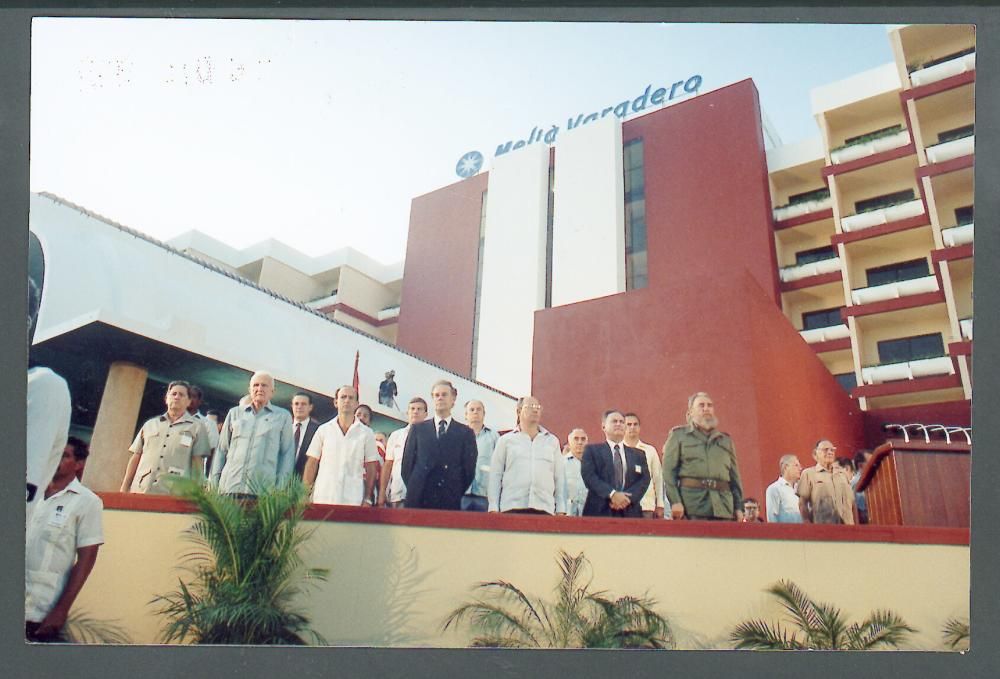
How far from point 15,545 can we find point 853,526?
5.65 meters

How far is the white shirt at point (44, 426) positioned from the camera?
552 cm

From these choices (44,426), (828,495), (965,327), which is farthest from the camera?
(965,327)

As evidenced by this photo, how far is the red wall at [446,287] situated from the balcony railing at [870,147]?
315 inches

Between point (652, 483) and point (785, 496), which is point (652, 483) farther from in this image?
point (785, 496)

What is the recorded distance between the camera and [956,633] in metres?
5.54

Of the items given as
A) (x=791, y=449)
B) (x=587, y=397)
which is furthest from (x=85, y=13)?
(x=791, y=449)

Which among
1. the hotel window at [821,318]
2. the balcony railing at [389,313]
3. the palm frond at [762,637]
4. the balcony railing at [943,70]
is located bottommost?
the palm frond at [762,637]

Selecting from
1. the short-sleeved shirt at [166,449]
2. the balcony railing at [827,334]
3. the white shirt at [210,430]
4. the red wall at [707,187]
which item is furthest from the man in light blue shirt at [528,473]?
the balcony railing at [827,334]

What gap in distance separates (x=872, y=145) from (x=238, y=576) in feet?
47.9

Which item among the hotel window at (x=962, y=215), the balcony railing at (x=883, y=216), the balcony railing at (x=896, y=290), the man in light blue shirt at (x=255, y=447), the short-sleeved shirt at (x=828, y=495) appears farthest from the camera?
the balcony railing at (x=883, y=216)

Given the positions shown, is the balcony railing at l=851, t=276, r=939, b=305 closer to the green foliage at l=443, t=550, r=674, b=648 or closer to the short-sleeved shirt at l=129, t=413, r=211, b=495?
the green foliage at l=443, t=550, r=674, b=648

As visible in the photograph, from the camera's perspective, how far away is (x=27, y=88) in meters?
5.70

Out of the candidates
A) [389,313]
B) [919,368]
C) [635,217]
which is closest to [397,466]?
[389,313]

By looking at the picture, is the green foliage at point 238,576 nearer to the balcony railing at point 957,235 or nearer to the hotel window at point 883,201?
the balcony railing at point 957,235
